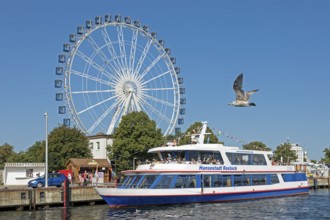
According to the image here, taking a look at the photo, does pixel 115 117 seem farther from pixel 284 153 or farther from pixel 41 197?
pixel 284 153

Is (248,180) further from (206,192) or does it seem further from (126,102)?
(126,102)

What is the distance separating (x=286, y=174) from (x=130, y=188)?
1991cm

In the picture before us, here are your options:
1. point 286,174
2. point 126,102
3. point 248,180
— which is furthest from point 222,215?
point 126,102

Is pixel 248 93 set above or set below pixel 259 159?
above

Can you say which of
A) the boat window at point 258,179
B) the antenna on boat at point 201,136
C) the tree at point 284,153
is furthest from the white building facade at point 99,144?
the tree at point 284,153

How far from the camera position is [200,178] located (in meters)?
42.5

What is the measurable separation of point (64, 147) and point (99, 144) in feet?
27.3

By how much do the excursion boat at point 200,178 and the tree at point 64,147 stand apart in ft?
79.2

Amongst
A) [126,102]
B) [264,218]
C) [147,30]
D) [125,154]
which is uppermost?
[147,30]

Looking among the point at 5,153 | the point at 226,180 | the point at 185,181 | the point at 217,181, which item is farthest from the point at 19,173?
→ the point at 5,153

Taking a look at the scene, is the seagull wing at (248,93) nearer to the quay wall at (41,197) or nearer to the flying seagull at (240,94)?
the flying seagull at (240,94)

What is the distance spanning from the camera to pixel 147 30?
75.2 m

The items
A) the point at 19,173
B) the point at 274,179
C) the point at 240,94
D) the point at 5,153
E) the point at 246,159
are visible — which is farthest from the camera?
the point at 5,153

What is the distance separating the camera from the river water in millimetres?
34812
